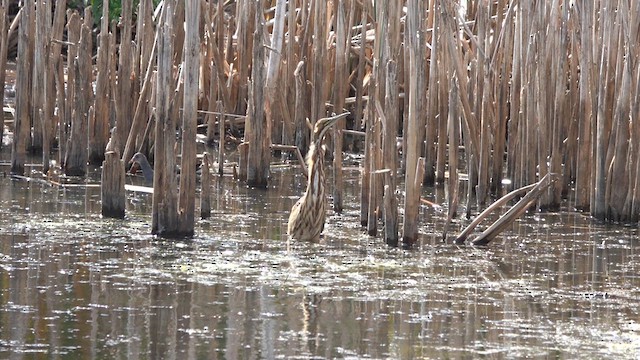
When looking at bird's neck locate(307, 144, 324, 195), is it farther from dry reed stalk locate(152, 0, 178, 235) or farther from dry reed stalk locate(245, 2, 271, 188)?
dry reed stalk locate(245, 2, 271, 188)

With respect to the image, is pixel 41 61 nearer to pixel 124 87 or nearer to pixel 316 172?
pixel 124 87

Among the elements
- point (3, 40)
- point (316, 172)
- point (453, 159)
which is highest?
point (3, 40)

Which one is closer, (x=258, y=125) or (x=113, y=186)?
(x=113, y=186)

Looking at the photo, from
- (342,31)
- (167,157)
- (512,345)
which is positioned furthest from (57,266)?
(342,31)

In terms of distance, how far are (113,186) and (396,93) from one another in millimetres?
2112

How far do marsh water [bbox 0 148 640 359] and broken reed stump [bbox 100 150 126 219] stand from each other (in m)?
0.09

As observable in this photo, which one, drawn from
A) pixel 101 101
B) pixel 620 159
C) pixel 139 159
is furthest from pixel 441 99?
pixel 101 101

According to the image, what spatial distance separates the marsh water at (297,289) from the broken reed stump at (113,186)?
0.09 metres

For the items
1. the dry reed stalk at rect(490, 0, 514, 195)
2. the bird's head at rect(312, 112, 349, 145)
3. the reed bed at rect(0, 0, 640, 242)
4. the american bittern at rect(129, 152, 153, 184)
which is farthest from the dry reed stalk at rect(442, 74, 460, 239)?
the american bittern at rect(129, 152, 153, 184)

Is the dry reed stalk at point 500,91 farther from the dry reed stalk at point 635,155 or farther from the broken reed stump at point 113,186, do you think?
the broken reed stump at point 113,186

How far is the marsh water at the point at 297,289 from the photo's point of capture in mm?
5836

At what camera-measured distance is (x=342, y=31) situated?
11.8 meters

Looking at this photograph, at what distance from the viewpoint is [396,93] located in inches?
326

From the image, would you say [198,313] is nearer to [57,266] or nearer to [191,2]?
[57,266]
